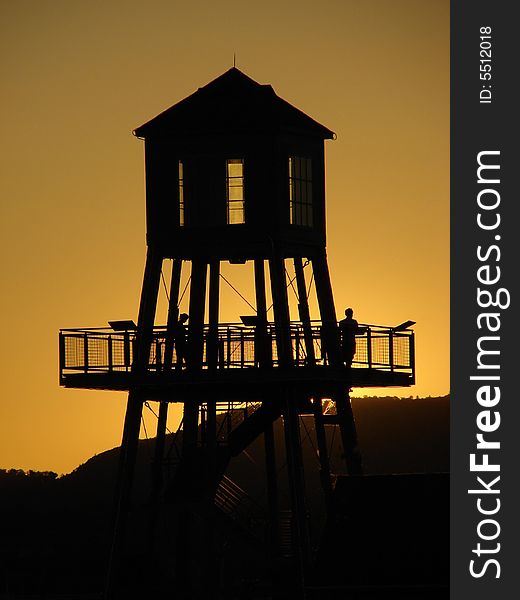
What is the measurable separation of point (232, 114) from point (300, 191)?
2.85m

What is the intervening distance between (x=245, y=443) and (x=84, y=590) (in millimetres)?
25711

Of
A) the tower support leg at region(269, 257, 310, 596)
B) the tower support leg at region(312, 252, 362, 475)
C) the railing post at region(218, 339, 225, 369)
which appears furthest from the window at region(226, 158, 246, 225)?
the railing post at region(218, 339, 225, 369)

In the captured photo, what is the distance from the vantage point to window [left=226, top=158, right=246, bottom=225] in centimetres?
7638

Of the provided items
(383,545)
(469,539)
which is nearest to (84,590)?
(383,545)

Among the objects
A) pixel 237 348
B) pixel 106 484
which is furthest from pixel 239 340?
pixel 106 484

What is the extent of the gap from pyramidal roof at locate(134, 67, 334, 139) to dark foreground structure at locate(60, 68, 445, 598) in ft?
0.13

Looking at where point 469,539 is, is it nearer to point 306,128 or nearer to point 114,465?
point 306,128

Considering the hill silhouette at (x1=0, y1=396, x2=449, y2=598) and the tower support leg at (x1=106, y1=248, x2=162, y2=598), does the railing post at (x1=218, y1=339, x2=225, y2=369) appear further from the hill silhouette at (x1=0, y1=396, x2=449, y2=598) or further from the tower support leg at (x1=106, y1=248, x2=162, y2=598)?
the hill silhouette at (x1=0, y1=396, x2=449, y2=598)

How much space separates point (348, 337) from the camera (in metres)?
75.0

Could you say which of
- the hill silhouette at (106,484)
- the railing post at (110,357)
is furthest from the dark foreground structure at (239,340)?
the hill silhouette at (106,484)

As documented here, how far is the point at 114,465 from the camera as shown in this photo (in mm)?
128250

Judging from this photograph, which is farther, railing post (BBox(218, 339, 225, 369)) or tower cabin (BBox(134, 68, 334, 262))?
tower cabin (BBox(134, 68, 334, 262))

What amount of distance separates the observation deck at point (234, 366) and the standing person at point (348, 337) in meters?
0.20

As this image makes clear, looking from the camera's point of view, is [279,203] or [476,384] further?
[279,203]
